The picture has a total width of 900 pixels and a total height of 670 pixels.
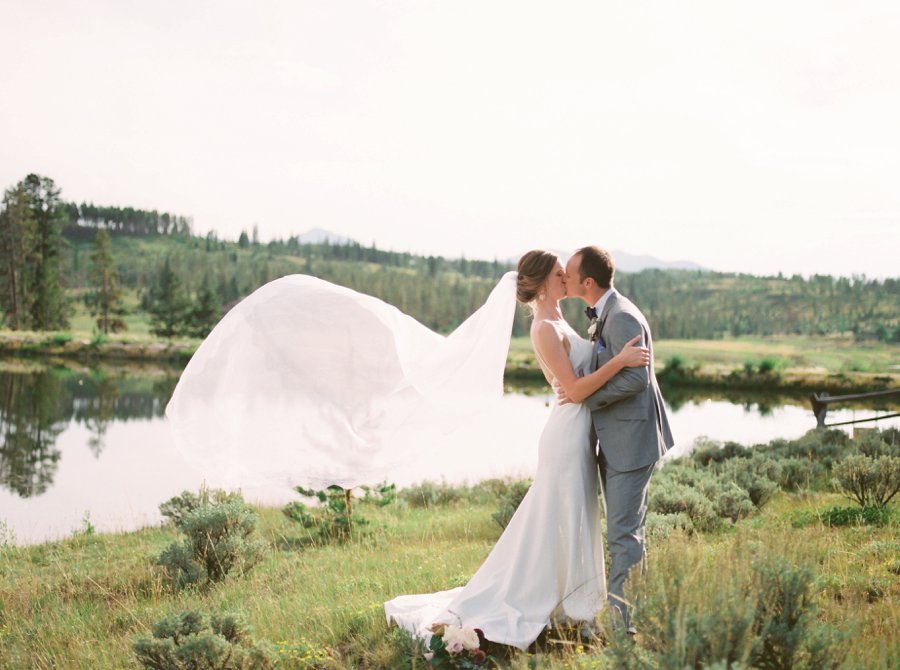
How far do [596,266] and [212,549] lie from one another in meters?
5.04

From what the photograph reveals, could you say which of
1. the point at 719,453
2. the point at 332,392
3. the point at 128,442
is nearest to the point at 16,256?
the point at 128,442

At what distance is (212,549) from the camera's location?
25.0 ft

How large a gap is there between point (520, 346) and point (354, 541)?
6757cm

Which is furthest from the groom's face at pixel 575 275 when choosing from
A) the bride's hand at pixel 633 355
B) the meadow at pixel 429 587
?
the meadow at pixel 429 587

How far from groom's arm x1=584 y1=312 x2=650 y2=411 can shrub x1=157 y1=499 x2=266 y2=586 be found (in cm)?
449

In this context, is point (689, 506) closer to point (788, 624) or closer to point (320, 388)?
point (320, 388)

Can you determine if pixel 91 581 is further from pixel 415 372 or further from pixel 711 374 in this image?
pixel 711 374

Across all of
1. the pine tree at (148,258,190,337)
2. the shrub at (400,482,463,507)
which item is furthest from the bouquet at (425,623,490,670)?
the pine tree at (148,258,190,337)

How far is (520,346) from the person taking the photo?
76625 millimetres

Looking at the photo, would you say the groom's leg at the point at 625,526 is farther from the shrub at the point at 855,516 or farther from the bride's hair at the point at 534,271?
the shrub at the point at 855,516

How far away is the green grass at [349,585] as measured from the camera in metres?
3.99

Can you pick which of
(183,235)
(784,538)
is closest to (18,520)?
(784,538)

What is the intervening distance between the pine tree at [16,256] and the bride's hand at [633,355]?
6639 cm

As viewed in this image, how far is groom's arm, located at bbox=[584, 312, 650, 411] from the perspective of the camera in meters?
4.62
